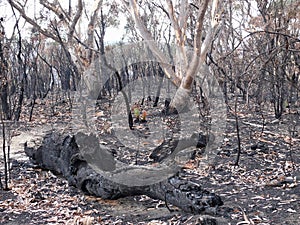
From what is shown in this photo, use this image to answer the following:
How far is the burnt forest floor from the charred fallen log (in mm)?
107

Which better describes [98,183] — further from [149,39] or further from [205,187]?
[149,39]

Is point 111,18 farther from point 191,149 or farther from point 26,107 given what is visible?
point 191,149

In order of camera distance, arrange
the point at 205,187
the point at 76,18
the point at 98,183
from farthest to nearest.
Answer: the point at 76,18, the point at 205,187, the point at 98,183

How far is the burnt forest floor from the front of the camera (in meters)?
3.62

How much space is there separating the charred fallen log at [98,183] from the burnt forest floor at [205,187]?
0.35ft

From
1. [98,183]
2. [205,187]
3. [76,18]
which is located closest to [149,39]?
[76,18]

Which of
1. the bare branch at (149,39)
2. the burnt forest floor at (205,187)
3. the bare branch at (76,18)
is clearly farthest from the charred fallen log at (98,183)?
the bare branch at (76,18)

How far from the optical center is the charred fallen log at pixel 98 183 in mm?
3525

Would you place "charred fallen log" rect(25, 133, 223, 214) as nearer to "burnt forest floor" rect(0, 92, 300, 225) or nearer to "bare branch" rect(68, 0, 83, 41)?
"burnt forest floor" rect(0, 92, 300, 225)

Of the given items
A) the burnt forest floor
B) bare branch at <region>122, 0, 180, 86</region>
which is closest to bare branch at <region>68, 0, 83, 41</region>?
bare branch at <region>122, 0, 180, 86</region>

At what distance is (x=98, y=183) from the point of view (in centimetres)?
442

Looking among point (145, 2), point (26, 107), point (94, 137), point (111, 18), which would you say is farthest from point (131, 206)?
point (111, 18)

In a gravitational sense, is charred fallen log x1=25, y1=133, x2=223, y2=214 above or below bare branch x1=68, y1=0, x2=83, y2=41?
below

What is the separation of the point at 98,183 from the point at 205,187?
4.21ft
